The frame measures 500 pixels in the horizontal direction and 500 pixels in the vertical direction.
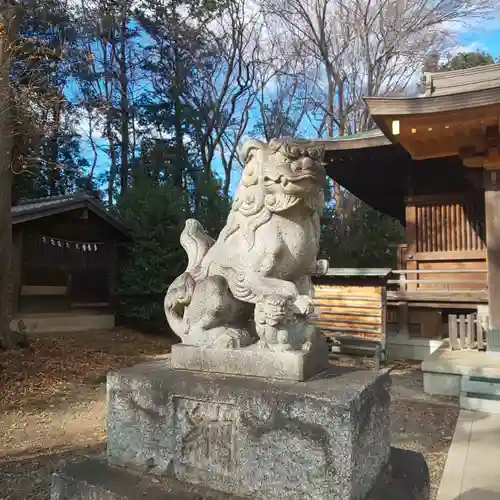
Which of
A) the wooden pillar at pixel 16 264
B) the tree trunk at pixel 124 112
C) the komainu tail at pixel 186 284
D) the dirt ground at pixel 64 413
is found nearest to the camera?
the komainu tail at pixel 186 284

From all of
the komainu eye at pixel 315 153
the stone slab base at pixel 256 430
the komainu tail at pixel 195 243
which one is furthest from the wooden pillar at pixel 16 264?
the komainu eye at pixel 315 153

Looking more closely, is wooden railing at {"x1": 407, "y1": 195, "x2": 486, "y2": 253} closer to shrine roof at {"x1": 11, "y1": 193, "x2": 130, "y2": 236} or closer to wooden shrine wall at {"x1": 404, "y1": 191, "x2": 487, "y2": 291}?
wooden shrine wall at {"x1": 404, "y1": 191, "x2": 487, "y2": 291}

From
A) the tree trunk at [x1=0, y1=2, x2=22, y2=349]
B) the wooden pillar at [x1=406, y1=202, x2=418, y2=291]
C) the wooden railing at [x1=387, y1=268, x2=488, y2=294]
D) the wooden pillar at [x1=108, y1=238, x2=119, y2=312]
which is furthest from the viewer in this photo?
the wooden pillar at [x1=108, y1=238, x2=119, y2=312]

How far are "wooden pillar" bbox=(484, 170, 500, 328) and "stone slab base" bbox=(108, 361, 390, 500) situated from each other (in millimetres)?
5387

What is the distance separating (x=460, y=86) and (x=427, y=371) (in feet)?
17.4

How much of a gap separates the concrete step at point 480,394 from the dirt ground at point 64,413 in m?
0.20

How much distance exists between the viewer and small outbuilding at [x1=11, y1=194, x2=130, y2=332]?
988cm

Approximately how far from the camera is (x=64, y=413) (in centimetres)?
519

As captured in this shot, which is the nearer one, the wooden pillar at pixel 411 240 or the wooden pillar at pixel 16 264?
the wooden pillar at pixel 411 240

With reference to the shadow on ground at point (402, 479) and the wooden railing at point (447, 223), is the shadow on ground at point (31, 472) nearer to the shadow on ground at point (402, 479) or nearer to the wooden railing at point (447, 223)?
the shadow on ground at point (402, 479)

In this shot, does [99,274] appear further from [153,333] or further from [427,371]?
[427,371]

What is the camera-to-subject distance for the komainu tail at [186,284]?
2.25 meters

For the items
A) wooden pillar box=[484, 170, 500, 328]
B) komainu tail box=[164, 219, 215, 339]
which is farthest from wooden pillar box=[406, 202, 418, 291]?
komainu tail box=[164, 219, 215, 339]

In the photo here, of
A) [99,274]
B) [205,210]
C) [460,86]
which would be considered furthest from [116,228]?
[460,86]
